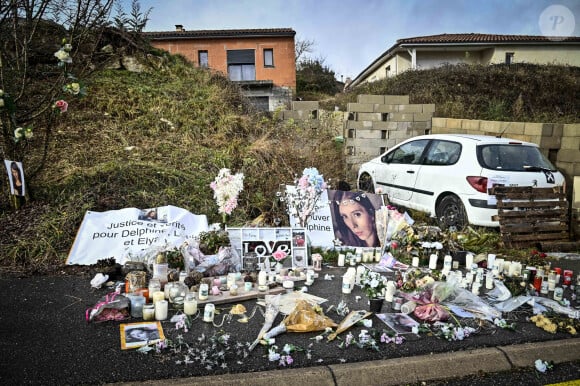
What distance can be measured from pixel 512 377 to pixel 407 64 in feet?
77.4

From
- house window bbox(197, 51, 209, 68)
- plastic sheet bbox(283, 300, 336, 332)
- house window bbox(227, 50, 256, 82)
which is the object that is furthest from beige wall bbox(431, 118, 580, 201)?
house window bbox(197, 51, 209, 68)

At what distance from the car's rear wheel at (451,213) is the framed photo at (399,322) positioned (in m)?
3.14

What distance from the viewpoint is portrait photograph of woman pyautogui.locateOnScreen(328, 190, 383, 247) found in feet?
21.1

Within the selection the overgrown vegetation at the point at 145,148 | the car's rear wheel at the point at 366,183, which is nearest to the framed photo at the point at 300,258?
the overgrown vegetation at the point at 145,148

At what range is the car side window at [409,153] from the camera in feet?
25.5

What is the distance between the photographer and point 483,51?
82.5 feet

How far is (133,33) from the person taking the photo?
1207 centimetres

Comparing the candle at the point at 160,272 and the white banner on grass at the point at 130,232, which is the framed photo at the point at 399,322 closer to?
the candle at the point at 160,272

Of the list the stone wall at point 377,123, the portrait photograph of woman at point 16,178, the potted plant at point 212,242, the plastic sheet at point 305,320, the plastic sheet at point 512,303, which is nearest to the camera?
the plastic sheet at point 305,320

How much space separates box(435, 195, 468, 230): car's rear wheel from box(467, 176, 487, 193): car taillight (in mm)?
352

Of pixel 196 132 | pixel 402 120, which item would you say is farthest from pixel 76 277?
pixel 402 120

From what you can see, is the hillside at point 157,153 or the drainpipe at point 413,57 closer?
the hillside at point 157,153

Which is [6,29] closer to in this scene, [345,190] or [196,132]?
[196,132]

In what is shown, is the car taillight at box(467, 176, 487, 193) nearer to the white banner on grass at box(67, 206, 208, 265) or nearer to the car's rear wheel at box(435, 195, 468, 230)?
the car's rear wheel at box(435, 195, 468, 230)
